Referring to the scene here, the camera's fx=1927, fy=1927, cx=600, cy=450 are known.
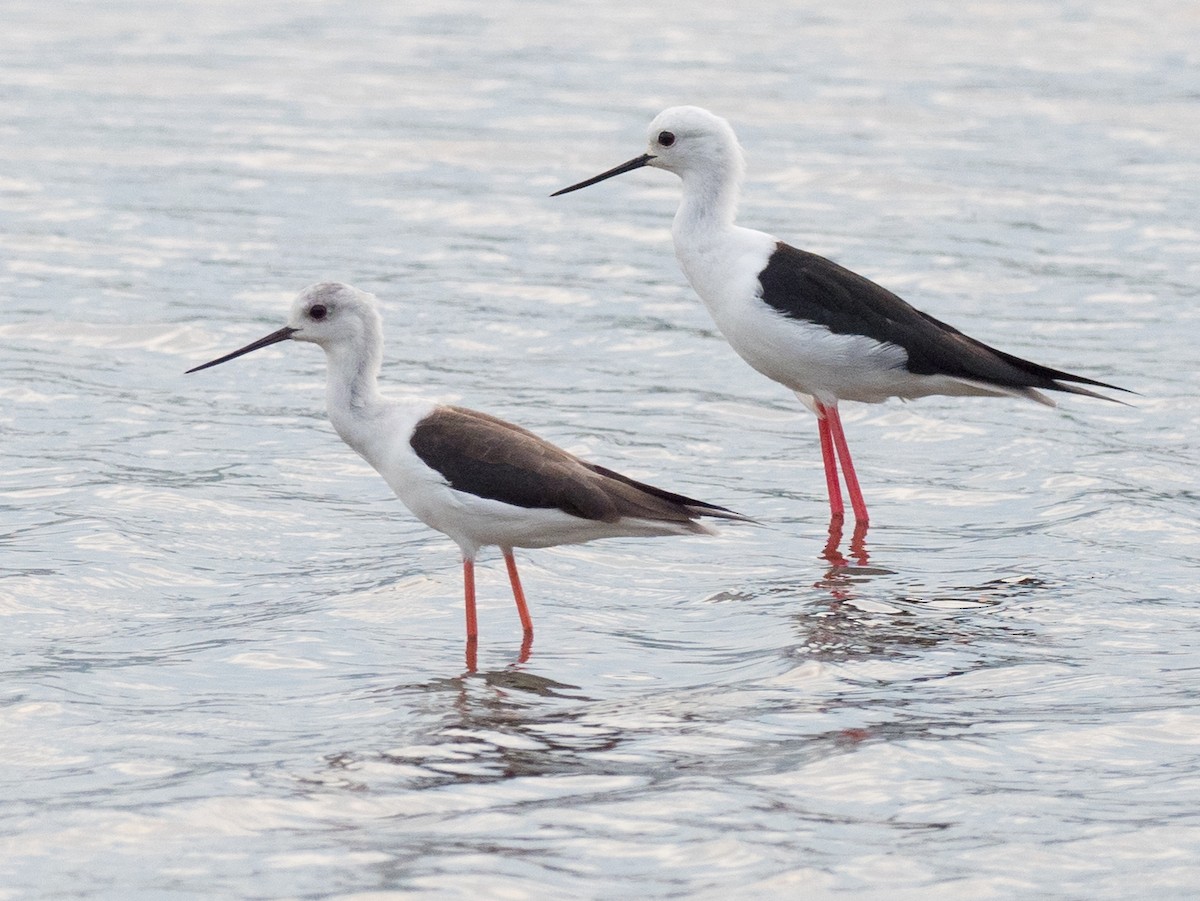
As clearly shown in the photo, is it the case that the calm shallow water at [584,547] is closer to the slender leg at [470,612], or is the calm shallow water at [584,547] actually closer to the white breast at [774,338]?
the slender leg at [470,612]

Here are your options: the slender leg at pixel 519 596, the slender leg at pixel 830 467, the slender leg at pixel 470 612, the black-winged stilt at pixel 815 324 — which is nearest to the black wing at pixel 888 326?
the black-winged stilt at pixel 815 324

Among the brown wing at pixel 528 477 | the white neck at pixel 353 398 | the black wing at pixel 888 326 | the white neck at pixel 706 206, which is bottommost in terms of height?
the brown wing at pixel 528 477

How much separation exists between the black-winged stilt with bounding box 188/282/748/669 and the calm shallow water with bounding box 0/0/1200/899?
1.80ft

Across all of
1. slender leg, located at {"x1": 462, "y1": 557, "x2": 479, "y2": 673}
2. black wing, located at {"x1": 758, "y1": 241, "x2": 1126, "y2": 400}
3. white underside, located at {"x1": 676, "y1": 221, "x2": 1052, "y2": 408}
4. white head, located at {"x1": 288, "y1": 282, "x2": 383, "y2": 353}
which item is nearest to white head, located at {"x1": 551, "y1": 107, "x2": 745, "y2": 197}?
white underside, located at {"x1": 676, "y1": 221, "x2": 1052, "y2": 408}

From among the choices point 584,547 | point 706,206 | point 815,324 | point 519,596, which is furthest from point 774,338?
point 519,596

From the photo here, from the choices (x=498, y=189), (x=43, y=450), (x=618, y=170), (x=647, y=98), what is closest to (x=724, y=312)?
(x=618, y=170)

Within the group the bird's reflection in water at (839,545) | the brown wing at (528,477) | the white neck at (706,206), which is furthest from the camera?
the white neck at (706,206)

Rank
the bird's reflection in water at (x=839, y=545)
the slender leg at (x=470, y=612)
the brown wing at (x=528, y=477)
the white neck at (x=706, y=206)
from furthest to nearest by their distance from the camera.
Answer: the white neck at (x=706, y=206) < the bird's reflection in water at (x=839, y=545) < the slender leg at (x=470, y=612) < the brown wing at (x=528, y=477)

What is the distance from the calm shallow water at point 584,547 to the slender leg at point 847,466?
25 centimetres

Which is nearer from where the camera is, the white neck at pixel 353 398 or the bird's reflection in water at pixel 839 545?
the white neck at pixel 353 398

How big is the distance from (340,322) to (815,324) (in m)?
2.56

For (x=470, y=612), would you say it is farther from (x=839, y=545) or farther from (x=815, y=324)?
(x=815, y=324)

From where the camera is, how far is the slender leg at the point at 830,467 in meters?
10.2

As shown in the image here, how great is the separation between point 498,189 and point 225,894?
45.9 feet
